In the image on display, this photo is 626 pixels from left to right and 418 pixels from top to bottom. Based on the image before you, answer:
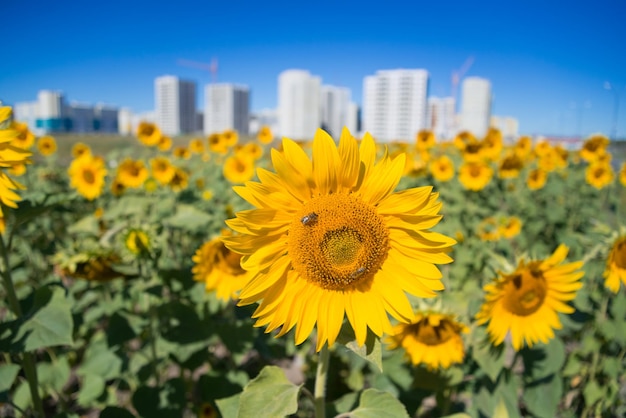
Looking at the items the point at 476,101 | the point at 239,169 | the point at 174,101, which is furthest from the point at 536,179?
the point at 174,101

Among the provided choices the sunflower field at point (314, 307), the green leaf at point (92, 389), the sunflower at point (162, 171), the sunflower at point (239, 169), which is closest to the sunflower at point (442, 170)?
the sunflower field at point (314, 307)

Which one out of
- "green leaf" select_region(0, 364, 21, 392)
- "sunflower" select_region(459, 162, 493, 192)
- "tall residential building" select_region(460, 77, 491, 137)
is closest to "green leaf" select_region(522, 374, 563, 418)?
"green leaf" select_region(0, 364, 21, 392)

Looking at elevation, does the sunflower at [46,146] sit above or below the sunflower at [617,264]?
above

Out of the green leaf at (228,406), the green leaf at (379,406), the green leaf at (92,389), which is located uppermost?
the green leaf at (379,406)

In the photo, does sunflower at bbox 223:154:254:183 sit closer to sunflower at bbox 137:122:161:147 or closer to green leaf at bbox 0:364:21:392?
sunflower at bbox 137:122:161:147

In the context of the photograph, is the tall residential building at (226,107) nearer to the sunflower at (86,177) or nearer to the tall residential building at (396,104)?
the tall residential building at (396,104)

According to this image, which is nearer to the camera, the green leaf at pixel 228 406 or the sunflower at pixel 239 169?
the green leaf at pixel 228 406
